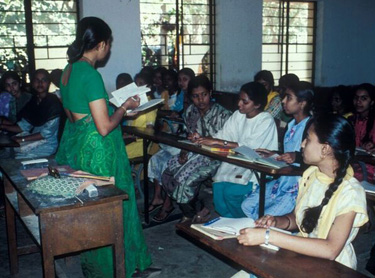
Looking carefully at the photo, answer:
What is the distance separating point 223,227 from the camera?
1890 millimetres

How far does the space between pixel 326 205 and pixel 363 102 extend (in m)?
2.79

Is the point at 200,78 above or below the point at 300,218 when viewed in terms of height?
above

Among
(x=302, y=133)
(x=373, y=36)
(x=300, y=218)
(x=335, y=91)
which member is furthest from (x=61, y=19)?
(x=373, y=36)

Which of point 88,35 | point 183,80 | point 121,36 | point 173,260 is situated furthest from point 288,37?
point 88,35

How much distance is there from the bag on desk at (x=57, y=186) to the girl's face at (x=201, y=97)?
6.47 feet

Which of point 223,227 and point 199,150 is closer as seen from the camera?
point 223,227

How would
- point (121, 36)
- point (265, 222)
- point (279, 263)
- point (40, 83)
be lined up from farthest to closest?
point (121, 36) < point (40, 83) < point (265, 222) < point (279, 263)

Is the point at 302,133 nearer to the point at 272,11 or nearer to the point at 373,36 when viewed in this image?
the point at 272,11

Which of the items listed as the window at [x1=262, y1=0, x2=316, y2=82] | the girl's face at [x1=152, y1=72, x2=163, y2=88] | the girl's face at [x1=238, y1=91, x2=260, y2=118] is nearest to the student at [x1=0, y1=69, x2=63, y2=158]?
the girl's face at [x1=238, y1=91, x2=260, y2=118]

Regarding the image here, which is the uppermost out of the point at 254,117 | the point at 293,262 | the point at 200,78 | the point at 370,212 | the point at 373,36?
the point at 373,36

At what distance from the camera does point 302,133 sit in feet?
10.9

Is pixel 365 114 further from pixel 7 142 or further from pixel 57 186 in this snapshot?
pixel 7 142

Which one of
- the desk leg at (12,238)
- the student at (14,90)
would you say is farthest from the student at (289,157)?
the student at (14,90)

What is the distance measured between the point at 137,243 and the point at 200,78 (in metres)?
1.78
